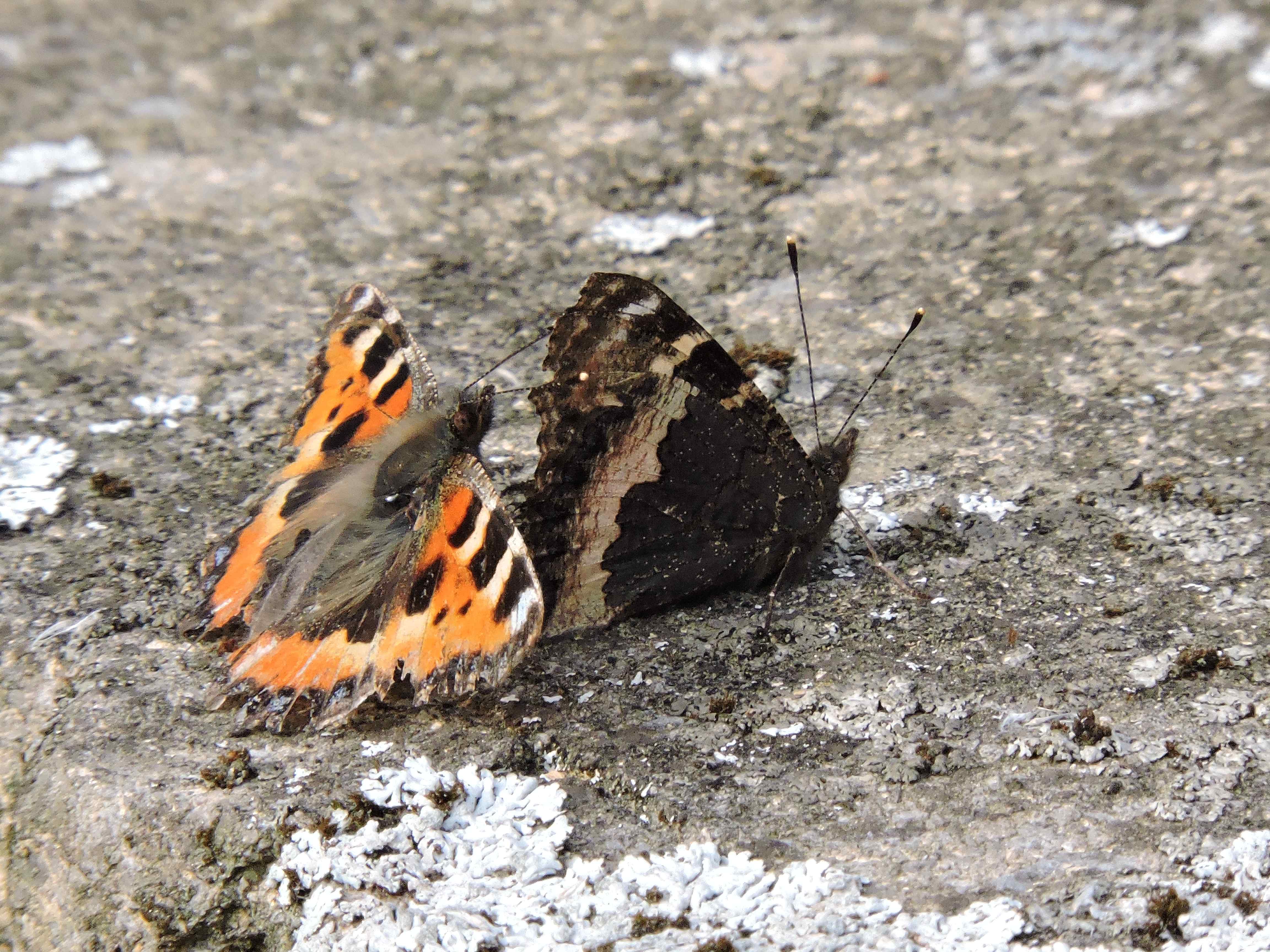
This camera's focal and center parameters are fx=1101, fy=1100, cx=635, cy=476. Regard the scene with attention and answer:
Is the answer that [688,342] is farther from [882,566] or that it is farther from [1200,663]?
[1200,663]

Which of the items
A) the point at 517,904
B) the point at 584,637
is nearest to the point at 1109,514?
the point at 584,637

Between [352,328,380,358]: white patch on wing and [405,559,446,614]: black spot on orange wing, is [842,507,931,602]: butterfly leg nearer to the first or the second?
[405,559,446,614]: black spot on orange wing

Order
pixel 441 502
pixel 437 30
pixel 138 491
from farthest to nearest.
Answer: pixel 437 30
pixel 138 491
pixel 441 502

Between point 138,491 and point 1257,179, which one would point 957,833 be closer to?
point 138,491

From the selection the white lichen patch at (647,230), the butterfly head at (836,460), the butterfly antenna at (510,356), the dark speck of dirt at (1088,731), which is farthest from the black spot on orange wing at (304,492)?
the dark speck of dirt at (1088,731)

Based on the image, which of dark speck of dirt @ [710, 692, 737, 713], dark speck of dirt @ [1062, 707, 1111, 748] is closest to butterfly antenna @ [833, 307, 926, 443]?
dark speck of dirt @ [710, 692, 737, 713]

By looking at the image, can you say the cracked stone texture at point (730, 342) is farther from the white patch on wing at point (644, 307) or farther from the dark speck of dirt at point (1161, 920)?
the white patch on wing at point (644, 307)

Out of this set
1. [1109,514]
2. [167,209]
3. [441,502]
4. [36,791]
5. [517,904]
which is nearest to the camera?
[517,904]
